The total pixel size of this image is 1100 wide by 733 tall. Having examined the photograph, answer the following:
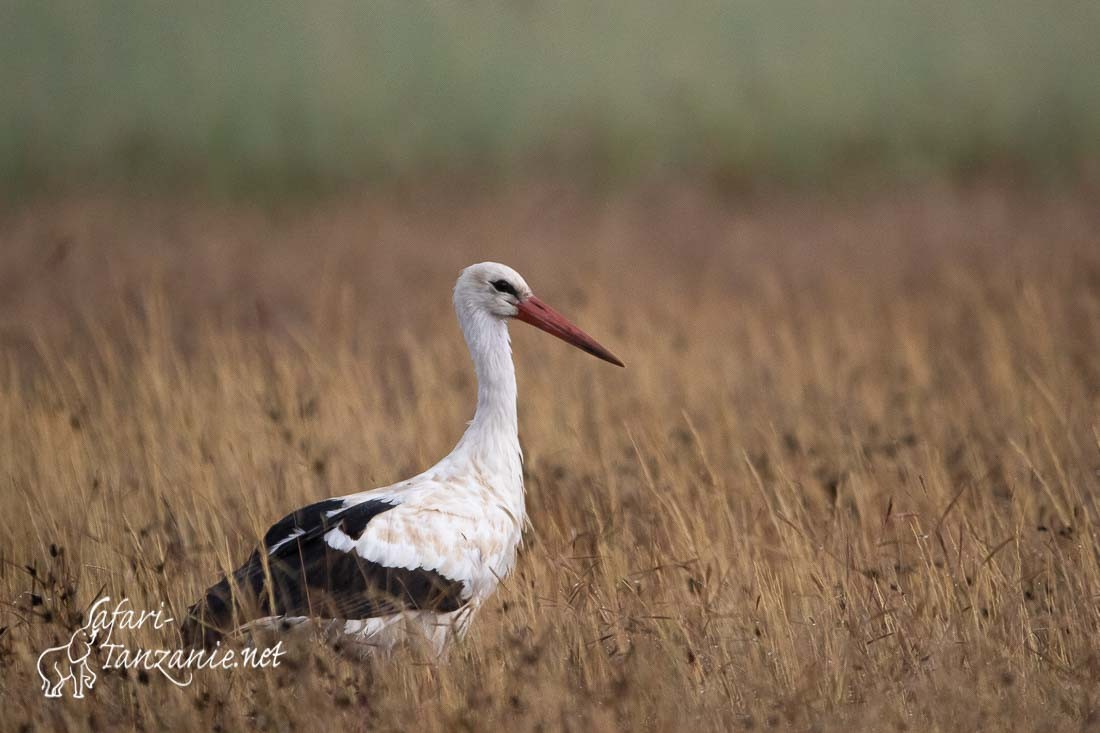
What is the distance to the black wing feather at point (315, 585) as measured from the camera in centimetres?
477

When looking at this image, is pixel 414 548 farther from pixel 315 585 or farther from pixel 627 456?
pixel 627 456

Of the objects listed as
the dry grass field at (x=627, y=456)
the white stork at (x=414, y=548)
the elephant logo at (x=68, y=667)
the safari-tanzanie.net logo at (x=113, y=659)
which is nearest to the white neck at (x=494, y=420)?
the white stork at (x=414, y=548)

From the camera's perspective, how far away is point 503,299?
6008mm

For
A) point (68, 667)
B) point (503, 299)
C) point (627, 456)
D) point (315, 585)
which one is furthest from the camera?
point (627, 456)

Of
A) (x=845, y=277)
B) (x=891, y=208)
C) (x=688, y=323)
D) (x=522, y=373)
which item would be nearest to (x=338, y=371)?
(x=522, y=373)

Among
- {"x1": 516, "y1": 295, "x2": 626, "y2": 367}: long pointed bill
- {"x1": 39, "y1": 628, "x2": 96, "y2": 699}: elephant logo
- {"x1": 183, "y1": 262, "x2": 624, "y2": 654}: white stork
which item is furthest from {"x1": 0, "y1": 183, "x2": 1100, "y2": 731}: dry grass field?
{"x1": 516, "y1": 295, "x2": 626, "y2": 367}: long pointed bill

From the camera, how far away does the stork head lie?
601 centimetres

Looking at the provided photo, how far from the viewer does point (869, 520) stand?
657 cm

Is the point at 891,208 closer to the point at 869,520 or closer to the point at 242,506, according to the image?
the point at 869,520

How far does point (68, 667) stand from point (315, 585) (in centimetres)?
93

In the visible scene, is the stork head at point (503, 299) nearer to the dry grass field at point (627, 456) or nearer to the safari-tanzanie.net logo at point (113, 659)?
the dry grass field at point (627, 456)

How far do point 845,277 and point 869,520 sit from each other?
7746mm

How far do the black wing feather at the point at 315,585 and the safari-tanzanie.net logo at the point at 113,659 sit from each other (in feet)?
0.32

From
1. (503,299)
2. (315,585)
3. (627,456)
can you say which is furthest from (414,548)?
(627,456)
